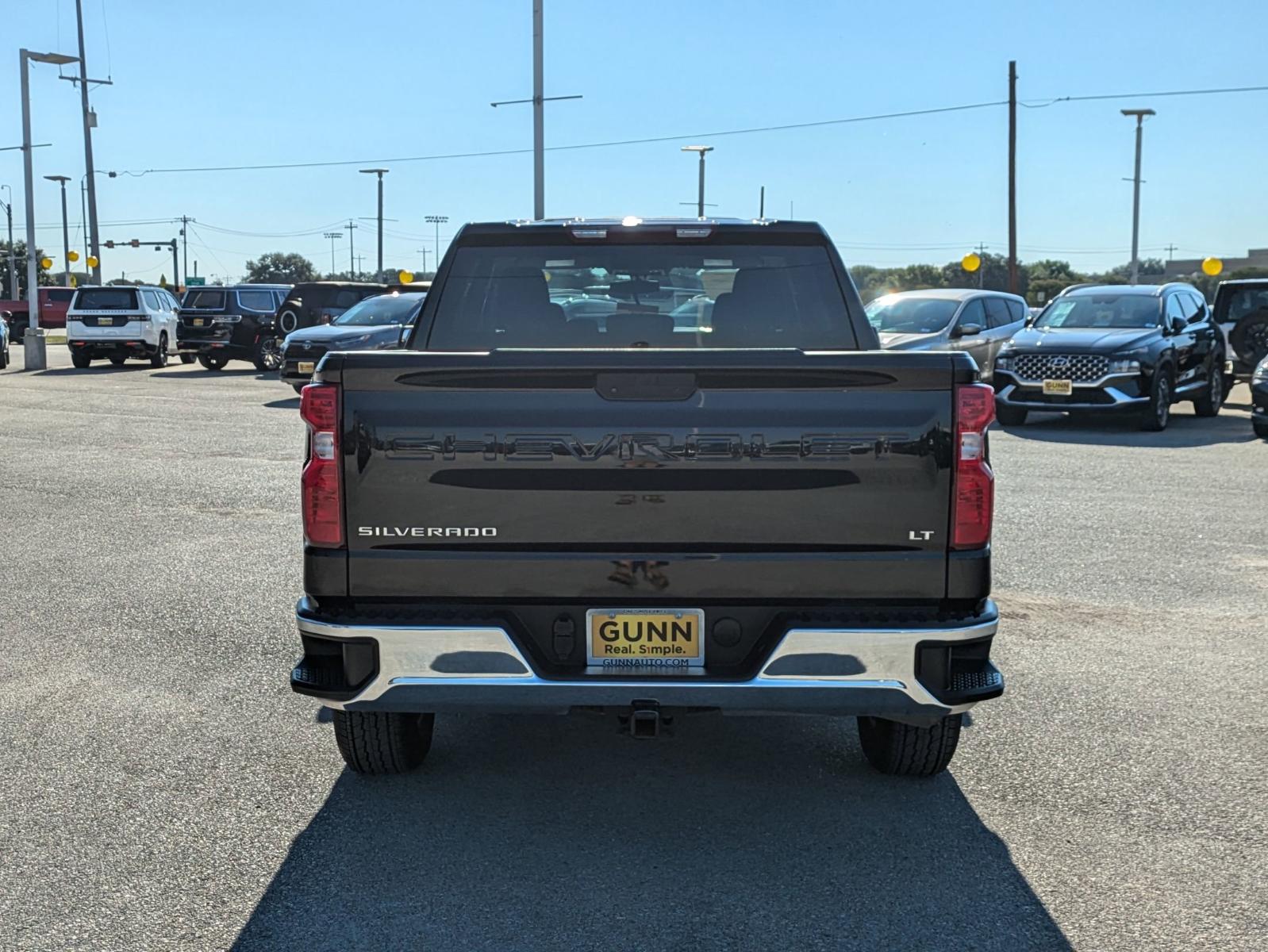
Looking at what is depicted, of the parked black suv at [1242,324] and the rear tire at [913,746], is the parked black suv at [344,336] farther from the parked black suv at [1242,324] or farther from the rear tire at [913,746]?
the rear tire at [913,746]

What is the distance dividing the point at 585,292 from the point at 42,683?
9.41ft

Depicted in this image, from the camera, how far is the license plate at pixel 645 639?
3.88m

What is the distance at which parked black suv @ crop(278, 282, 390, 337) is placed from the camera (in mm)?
25828

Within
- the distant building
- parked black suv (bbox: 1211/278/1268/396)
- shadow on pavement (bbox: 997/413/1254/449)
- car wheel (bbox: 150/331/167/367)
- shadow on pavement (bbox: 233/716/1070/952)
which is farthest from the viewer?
the distant building

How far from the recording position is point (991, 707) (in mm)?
5543

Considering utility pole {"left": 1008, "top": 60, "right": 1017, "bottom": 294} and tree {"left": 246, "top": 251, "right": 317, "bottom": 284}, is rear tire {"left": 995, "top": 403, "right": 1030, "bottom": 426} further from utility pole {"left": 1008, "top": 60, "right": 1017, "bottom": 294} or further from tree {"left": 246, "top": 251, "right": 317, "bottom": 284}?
tree {"left": 246, "top": 251, "right": 317, "bottom": 284}

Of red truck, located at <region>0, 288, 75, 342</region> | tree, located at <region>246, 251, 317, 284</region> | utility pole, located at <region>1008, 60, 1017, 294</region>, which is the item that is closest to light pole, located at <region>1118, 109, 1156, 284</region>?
utility pole, located at <region>1008, 60, 1017, 294</region>

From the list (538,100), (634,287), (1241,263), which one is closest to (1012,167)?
(538,100)

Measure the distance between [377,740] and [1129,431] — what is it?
47.1ft

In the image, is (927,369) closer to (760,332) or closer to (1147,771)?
(760,332)

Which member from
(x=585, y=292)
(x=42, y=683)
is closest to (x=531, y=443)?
(x=585, y=292)

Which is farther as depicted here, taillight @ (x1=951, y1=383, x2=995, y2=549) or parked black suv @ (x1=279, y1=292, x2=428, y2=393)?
parked black suv @ (x1=279, y1=292, x2=428, y2=393)

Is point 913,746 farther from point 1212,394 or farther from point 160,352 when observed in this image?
point 160,352

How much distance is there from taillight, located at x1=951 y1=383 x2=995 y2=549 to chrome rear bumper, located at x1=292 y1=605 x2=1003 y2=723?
267 millimetres
